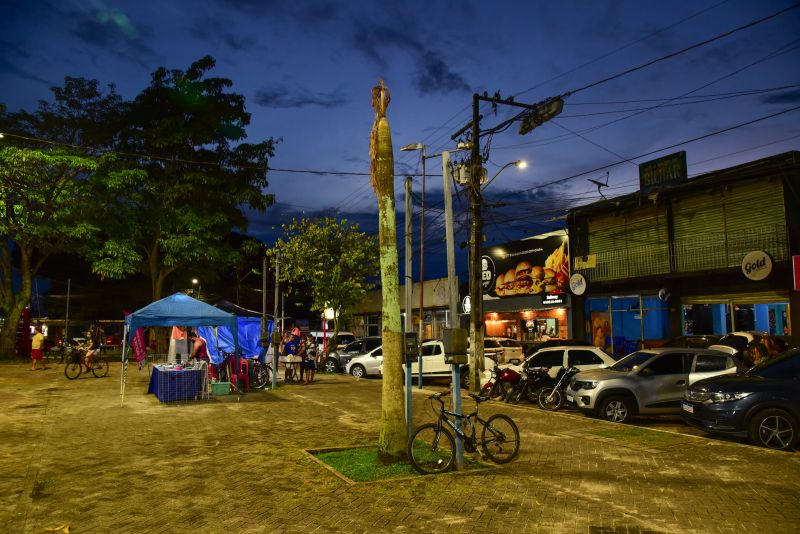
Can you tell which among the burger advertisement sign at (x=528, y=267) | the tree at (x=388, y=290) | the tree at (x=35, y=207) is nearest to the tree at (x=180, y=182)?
the tree at (x=35, y=207)

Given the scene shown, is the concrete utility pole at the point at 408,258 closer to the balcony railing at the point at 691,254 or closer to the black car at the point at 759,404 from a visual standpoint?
the black car at the point at 759,404

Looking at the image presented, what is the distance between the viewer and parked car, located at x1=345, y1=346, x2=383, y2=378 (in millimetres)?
24766

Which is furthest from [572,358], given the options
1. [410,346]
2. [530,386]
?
[410,346]

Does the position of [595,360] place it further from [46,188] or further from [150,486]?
[46,188]

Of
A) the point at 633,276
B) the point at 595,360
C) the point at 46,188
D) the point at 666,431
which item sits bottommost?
the point at 666,431

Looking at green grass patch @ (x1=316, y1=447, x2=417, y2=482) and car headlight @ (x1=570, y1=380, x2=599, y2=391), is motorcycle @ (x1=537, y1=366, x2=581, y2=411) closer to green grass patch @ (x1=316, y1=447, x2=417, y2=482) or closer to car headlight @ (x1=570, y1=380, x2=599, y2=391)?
car headlight @ (x1=570, y1=380, x2=599, y2=391)

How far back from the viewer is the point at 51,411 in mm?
14000

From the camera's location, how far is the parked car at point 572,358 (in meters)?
16.3

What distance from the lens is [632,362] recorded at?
13844mm

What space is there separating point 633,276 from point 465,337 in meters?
19.7

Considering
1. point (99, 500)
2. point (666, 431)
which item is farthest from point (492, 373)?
point (99, 500)

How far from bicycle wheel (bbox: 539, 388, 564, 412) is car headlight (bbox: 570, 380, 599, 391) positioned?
28.2 inches

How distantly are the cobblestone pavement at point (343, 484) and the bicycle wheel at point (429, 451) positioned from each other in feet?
0.80

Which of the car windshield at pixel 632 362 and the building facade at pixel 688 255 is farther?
the building facade at pixel 688 255
